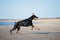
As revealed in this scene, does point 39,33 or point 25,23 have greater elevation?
point 25,23

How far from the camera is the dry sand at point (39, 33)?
2748 millimetres

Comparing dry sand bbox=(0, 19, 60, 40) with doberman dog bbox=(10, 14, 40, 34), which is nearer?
doberman dog bbox=(10, 14, 40, 34)

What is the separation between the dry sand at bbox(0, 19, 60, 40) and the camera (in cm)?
275

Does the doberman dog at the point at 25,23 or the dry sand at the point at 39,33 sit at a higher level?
the doberman dog at the point at 25,23

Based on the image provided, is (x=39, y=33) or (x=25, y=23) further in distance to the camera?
(x=39, y=33)

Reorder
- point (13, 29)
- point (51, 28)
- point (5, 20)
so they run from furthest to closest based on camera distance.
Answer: point (51, 28) < point (5, 20) < point (13, 29)

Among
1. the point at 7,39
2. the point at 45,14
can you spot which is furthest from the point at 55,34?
the point at 7,39

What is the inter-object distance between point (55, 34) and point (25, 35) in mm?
519

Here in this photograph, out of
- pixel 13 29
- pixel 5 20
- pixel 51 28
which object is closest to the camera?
pixel 13 29

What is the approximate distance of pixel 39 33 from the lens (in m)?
2.89

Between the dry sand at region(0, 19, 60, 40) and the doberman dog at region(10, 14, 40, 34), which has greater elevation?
the doberman dog at region(10, 14, 40, 34)

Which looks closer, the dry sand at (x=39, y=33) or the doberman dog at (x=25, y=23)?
the doberman dog at (x=25, y=23)

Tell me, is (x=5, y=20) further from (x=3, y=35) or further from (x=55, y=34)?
(x=55, y=34)

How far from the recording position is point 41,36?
9.21 ft
